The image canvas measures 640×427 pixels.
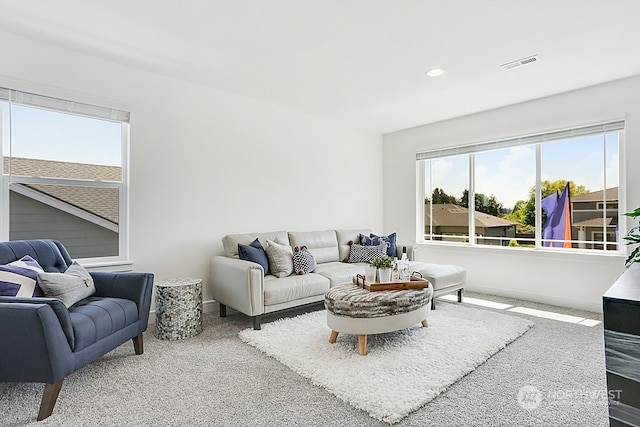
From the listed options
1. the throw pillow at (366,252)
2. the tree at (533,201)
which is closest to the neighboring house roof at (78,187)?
Result: the throw pillow at (366,252)

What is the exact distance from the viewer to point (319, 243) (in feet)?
15.0

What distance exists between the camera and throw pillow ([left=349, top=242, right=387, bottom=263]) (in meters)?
4.61

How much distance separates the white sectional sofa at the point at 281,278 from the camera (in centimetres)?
323

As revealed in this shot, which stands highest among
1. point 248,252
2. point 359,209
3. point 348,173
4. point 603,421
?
point 348,173

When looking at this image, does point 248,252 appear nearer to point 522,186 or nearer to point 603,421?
point 603,421

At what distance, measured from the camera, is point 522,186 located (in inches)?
181

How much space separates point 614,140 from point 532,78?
1261 mm

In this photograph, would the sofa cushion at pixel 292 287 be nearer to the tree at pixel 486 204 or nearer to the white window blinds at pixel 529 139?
the tree at pixel 486 204

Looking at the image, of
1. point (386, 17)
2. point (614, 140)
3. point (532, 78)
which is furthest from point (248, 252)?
point (614, 140)

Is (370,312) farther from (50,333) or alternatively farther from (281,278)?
(50,333)

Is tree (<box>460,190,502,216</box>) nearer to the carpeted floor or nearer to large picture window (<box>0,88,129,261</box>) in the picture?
the carpeted floor

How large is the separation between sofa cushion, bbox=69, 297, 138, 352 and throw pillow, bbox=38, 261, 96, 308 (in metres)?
0.06

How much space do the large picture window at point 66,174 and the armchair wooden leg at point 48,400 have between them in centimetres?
165

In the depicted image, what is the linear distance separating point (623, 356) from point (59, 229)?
13.0ft
